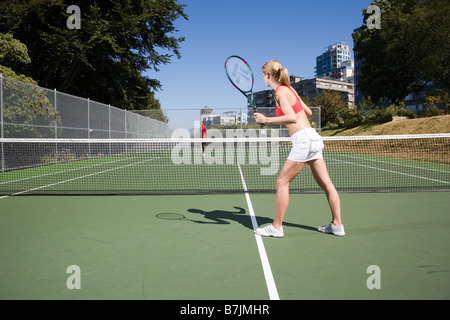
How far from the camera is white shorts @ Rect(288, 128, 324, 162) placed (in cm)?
367

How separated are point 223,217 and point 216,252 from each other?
1.56 m

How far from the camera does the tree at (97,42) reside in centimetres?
1850

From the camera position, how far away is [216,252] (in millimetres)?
3355

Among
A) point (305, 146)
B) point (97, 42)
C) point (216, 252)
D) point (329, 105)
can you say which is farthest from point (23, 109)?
point (329, 105)

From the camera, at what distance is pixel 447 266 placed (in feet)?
9.68

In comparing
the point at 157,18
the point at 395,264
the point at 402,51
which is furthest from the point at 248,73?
the point at 402,51

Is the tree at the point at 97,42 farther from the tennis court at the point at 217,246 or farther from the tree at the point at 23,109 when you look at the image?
the tennis court at the point at 217,246

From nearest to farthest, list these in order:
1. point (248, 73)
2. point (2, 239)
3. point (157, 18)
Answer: point (2, 239) < point (248, 73) < point (157, 18)

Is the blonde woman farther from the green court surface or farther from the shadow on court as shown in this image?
the shadow on court

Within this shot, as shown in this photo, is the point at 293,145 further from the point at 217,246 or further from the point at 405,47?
the point at 405,47

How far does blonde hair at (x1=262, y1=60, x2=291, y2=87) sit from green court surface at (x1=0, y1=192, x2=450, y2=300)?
1.71m

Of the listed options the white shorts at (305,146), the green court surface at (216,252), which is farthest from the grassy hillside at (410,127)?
the white shorts at (305,146)

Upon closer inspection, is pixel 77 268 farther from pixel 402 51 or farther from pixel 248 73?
pixel 402 51
